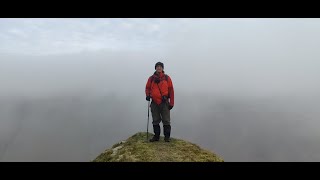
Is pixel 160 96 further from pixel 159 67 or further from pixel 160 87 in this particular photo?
pixel 159 67

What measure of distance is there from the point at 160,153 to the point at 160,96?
331cm

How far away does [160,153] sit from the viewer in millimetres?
12438

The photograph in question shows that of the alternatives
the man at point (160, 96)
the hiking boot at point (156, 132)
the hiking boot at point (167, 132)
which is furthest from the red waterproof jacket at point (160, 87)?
the hiking boot at point (156, 132)

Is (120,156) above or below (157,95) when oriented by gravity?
below

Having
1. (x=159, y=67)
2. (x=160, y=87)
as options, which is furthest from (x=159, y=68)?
(x=160, y=87)

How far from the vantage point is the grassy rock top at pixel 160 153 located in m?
11.9

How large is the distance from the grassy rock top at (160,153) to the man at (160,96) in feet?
2.35

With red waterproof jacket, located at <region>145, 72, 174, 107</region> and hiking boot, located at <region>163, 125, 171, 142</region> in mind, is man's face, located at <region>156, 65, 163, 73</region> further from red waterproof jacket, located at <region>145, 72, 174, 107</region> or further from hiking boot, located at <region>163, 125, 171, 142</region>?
hiking boot, located at <region>163, 125, 171, 142</region>

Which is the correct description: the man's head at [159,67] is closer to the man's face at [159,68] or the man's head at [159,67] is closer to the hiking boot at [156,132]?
the man's face at [159,68]

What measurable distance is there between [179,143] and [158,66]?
3771mm
